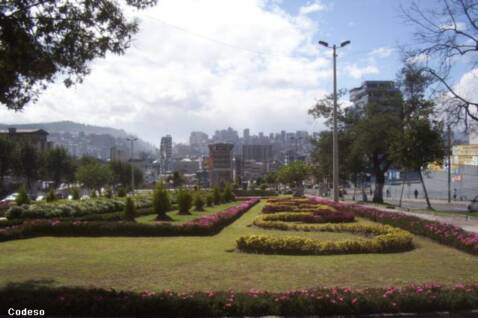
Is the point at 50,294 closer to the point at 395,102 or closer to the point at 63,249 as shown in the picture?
the point at 63,249

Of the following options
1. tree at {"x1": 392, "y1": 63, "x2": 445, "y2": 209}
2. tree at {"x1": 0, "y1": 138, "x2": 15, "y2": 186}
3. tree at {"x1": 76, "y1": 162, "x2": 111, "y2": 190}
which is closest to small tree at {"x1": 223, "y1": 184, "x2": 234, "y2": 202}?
tree at {"x1": 392, "y1": 63, "x2": 445, "y2": 209}

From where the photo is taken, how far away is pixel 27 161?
6862 centimetres

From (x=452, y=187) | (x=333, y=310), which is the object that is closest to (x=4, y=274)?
(x=333, y=310)

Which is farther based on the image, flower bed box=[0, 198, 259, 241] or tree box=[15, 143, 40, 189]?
tree box=[15, 143, 40, 189]

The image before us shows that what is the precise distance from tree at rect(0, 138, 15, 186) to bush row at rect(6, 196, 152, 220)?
43.0m

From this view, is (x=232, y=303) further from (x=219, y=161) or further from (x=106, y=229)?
(x=219, y=161)

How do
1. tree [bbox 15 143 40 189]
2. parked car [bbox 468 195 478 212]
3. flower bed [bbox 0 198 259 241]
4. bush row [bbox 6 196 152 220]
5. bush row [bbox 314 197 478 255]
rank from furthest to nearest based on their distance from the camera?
tree [bbox 15 143 40 189] < parked car [bbox 468 195 478 212] < bush row [bbox 6 196 152 220] < flower bed [bbox 0 198 259 241] < bush row [bbox 314 197 478 255]

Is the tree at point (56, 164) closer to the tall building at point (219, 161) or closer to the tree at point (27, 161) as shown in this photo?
the tree at point (27, 161)

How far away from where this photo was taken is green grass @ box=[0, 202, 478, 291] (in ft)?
28.5

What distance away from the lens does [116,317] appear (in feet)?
20.7

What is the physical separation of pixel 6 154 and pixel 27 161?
5536 mm

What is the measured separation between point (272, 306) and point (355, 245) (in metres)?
6.30

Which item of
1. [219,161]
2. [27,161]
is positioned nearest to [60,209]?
[27,161]

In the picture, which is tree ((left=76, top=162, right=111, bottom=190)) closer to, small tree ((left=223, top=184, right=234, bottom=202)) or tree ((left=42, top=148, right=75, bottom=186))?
tree ((left=42, top=148, right=75, bottom=186))
